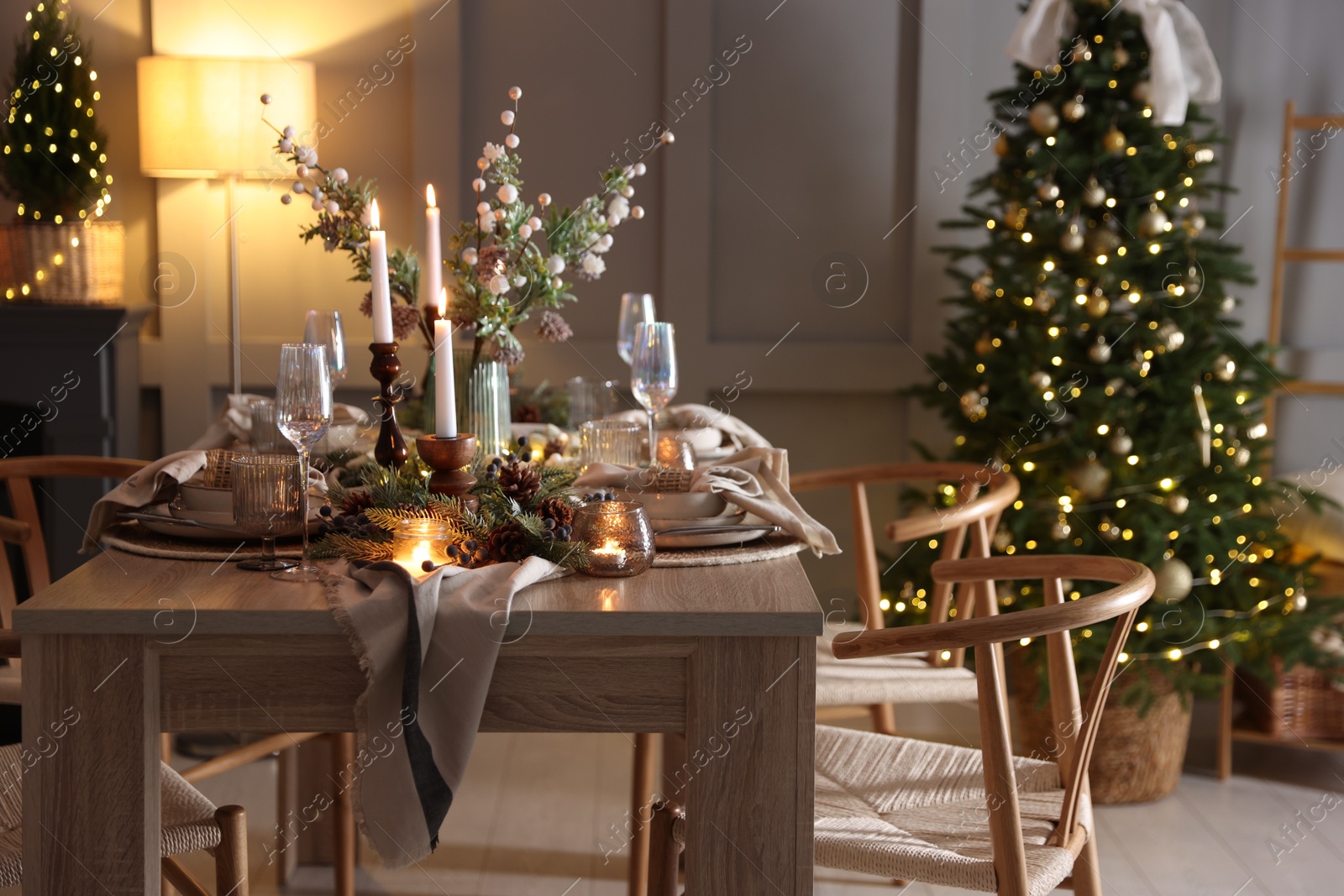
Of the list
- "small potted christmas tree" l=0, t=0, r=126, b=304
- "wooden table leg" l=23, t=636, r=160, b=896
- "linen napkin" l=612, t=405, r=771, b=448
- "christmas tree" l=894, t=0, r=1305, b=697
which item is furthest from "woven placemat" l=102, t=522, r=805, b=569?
"small potted christmas tree" l=0, t=0, r=126, b=304

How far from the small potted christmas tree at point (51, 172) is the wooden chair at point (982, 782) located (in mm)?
2190

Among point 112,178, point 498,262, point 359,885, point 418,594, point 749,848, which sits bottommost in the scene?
point 359,885

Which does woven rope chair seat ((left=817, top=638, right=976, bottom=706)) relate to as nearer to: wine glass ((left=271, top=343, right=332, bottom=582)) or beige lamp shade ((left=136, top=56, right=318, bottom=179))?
wine glass ((left=271, top=343, right=332, bottom=582))

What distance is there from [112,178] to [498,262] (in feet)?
6.35

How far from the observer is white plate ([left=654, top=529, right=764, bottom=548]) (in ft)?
5.01

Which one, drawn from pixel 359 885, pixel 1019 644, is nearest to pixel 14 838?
pixel 359 885

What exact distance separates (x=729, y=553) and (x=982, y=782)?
0.53m

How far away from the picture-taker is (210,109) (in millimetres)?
2910

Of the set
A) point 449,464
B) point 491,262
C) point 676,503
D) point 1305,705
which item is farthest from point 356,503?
point 1305,705

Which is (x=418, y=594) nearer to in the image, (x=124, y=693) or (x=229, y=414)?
(x=124, y=693)

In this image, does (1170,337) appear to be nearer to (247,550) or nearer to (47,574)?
(247,550)

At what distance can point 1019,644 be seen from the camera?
2932mm

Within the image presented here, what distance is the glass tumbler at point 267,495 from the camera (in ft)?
4.44

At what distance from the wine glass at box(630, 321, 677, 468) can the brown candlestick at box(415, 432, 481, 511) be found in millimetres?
429
